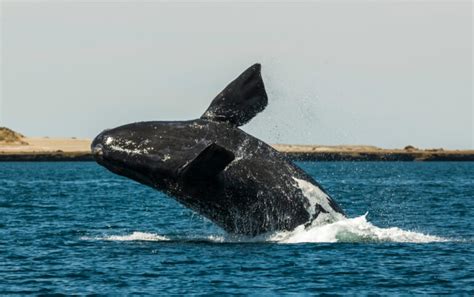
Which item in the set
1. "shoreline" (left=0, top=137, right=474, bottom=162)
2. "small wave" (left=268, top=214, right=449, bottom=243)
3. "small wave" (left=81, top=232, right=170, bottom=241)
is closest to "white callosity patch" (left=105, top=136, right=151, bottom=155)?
"small wave" (left=268, top=214, right=449, bottom=243)

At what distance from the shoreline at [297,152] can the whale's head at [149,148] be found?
116m

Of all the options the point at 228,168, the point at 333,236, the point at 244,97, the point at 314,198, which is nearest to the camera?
the point at 244,97

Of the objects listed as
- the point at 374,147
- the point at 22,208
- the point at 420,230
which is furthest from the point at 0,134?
the point at 420,230

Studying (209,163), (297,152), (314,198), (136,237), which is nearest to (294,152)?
(297,152)

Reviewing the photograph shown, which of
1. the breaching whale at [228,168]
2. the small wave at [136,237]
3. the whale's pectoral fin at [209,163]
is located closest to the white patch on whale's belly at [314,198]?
the breaching whale at [228,168]

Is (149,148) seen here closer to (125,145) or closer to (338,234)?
(125,145)

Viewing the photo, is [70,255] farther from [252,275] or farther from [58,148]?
[58,148]

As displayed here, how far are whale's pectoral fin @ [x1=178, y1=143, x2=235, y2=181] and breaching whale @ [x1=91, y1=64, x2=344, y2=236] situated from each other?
0.13 ft

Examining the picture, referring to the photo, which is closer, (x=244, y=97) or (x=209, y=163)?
(x=209, y=163)

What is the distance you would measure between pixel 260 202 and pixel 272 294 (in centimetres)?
415

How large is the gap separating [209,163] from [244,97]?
1711 mm

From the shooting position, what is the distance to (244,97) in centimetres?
1995

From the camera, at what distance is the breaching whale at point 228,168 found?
19.9 m

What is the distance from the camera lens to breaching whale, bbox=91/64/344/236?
19.9m
